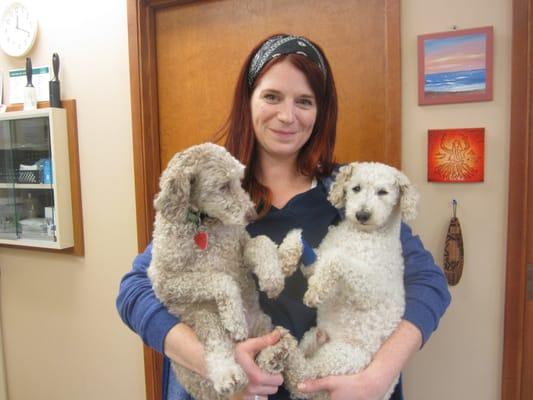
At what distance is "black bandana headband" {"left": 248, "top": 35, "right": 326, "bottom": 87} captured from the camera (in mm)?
1056

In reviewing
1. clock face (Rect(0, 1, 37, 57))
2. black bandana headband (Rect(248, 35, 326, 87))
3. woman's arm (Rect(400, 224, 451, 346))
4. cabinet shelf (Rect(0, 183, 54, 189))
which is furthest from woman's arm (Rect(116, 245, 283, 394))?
clock face (Rect(0, 1, 37, 57))

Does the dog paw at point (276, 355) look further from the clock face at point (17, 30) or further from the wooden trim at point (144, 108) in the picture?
the clock face at point (17, 30)

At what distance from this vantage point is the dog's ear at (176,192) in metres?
0.82

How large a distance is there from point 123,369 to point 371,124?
1.87 metres

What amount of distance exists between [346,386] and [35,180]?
2.11 meters

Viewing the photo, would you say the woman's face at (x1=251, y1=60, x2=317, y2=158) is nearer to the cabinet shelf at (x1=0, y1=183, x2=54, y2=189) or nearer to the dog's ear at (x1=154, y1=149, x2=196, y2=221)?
the dog's ear at (x1=154, y1=149, x2=196, y2=221)

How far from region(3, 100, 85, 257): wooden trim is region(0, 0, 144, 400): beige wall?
27 millimetres

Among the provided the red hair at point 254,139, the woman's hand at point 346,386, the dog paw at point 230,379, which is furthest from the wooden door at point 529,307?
the dog paw at point 230,379

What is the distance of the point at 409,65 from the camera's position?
58.4 inches

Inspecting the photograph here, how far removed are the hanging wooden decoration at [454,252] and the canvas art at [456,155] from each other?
0.10 m

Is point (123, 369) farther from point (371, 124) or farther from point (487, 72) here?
point (487, 72)

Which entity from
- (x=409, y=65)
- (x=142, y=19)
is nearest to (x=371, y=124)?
(x=409, y=65)

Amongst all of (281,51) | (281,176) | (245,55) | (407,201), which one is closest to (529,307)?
(407,201)

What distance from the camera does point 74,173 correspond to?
220 centimetres
